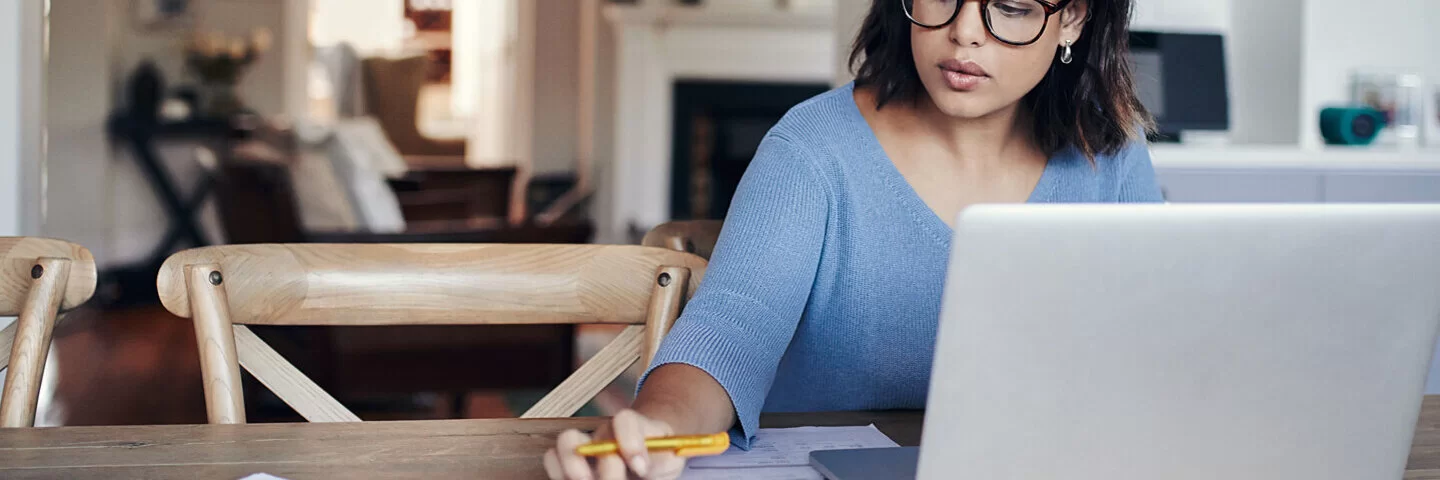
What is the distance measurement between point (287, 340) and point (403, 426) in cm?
230

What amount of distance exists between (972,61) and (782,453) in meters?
0.42

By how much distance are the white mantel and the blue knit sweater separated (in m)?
4.68

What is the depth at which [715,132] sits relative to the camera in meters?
6.13

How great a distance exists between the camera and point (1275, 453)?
0.62 meters

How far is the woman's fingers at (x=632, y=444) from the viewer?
64 cm

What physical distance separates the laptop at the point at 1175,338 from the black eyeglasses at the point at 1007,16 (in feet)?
1.75

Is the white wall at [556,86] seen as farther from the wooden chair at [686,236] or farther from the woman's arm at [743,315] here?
the woman's arm at [743,315]

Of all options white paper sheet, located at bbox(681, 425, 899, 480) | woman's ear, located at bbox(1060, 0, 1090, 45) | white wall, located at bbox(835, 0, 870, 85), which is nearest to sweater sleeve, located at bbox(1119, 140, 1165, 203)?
woman's ear, located at bbox(1060, 0, 1090, 45)

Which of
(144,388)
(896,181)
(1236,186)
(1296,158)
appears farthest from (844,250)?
(144,388)

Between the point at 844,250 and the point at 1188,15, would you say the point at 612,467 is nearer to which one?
the point at 844,250

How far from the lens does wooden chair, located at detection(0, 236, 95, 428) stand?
102cm

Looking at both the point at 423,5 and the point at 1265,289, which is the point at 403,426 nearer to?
the point at 1265,289

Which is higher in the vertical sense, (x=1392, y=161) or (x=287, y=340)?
(x=1392, y=161)

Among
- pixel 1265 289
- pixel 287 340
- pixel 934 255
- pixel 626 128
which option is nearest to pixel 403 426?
pixel 934 255
